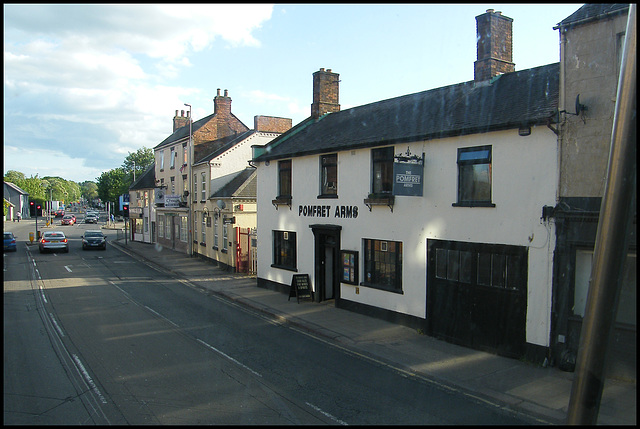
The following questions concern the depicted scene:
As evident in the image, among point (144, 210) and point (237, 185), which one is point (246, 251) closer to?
point (237, 185)

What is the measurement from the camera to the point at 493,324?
10.5 m

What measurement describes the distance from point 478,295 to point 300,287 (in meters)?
7.14

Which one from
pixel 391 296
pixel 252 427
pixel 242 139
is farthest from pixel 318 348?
pixel 242 139

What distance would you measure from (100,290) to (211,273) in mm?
6183

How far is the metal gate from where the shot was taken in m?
23.4

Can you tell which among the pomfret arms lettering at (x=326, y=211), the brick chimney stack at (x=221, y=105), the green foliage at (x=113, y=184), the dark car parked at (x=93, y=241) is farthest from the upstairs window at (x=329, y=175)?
the green foliage at (x=113, y=184)

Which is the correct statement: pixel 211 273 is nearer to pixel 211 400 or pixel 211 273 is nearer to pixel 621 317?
pixel 211 400

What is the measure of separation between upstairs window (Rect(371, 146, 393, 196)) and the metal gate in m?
10.4

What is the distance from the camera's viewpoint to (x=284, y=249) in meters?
18.7

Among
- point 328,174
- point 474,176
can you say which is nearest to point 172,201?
point 328,174

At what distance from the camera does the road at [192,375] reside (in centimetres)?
714

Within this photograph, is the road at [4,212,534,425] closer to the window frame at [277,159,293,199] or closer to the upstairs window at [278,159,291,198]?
the window frame at [277,159,293,199]

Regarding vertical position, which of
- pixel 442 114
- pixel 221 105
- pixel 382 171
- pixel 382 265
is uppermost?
pixel 221 105

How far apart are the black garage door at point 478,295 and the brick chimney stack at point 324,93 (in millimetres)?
10541
